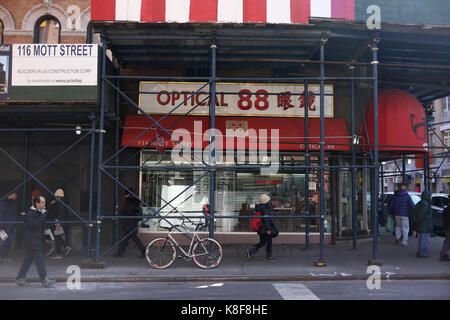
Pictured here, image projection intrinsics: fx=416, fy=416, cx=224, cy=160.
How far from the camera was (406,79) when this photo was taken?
15336mm

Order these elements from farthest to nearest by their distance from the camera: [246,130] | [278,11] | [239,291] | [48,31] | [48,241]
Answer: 1. [48,31]
2. [246,130]
3. [48,241]
4. [278,11]
5. [239,291]

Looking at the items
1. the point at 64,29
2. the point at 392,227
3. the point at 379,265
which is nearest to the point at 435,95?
the point at 392,227

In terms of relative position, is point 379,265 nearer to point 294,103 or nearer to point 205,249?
point 205,249

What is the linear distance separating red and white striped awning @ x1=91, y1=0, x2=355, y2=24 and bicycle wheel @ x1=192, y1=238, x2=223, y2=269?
Result: 5.59m

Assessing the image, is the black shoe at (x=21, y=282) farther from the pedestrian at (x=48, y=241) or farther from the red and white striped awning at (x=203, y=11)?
the red and white striped awning at (x=203, y=11)

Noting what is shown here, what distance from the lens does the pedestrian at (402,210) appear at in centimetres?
1333

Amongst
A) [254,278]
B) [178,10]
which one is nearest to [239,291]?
[254,278]

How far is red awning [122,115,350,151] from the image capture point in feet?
41.9

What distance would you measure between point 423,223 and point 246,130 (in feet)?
19.0

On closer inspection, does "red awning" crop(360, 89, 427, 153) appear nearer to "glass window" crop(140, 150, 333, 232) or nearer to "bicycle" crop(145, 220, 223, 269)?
"glass window" crop(140, 150, 333, 232)

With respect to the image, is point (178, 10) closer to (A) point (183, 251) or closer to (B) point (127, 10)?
(B) point (127, 10)

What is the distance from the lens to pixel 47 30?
14.3 meters

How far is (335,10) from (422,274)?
7045mm
